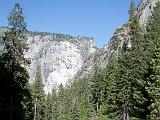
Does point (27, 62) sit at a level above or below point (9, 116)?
above

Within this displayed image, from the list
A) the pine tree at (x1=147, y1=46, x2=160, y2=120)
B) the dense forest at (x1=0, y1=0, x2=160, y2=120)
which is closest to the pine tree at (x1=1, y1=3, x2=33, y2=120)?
the dense forest at (x1=0, y1=0, x2=160, y2=120)

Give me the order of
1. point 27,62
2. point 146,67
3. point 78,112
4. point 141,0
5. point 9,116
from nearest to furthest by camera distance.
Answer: point 9,116, point 27,62, point 146,67, point 78,112, point 141,0

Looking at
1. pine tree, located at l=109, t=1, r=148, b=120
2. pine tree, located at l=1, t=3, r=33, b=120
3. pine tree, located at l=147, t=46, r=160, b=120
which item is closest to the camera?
pine tree, located at l=1, t=3, r=33, b=120

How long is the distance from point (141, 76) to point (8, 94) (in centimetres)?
1784

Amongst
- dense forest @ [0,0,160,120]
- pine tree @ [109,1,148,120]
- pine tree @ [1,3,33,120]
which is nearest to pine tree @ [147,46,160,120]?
dense forest @ [0,0,160,120]

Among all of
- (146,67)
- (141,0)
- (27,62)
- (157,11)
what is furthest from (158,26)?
(141,0)

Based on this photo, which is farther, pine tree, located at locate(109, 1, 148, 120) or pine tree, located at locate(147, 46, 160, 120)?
pine tree, located at locate(109, 1, 148, 120)

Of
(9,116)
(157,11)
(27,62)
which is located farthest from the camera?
(157,11)

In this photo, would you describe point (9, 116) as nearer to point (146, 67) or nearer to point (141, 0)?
point (146, 67)

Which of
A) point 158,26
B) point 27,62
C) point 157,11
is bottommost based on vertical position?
point 27,62

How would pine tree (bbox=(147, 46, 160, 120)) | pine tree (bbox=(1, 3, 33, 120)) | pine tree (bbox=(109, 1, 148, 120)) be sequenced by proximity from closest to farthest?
pine tree (bbox=(1, 3, 33, 120)), pine tree (bbox=(147, 46, 160, 120)), pine tree (bbox=(109, 1, 148, 120))

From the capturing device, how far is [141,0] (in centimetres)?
17175

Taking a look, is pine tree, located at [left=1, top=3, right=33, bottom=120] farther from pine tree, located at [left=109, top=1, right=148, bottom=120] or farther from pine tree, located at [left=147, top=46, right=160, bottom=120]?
pine tree, located at [left=109, top=1, right=148, bottom=120]

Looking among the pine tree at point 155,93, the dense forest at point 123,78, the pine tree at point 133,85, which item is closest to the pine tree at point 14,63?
the dense forest at point 123,78
